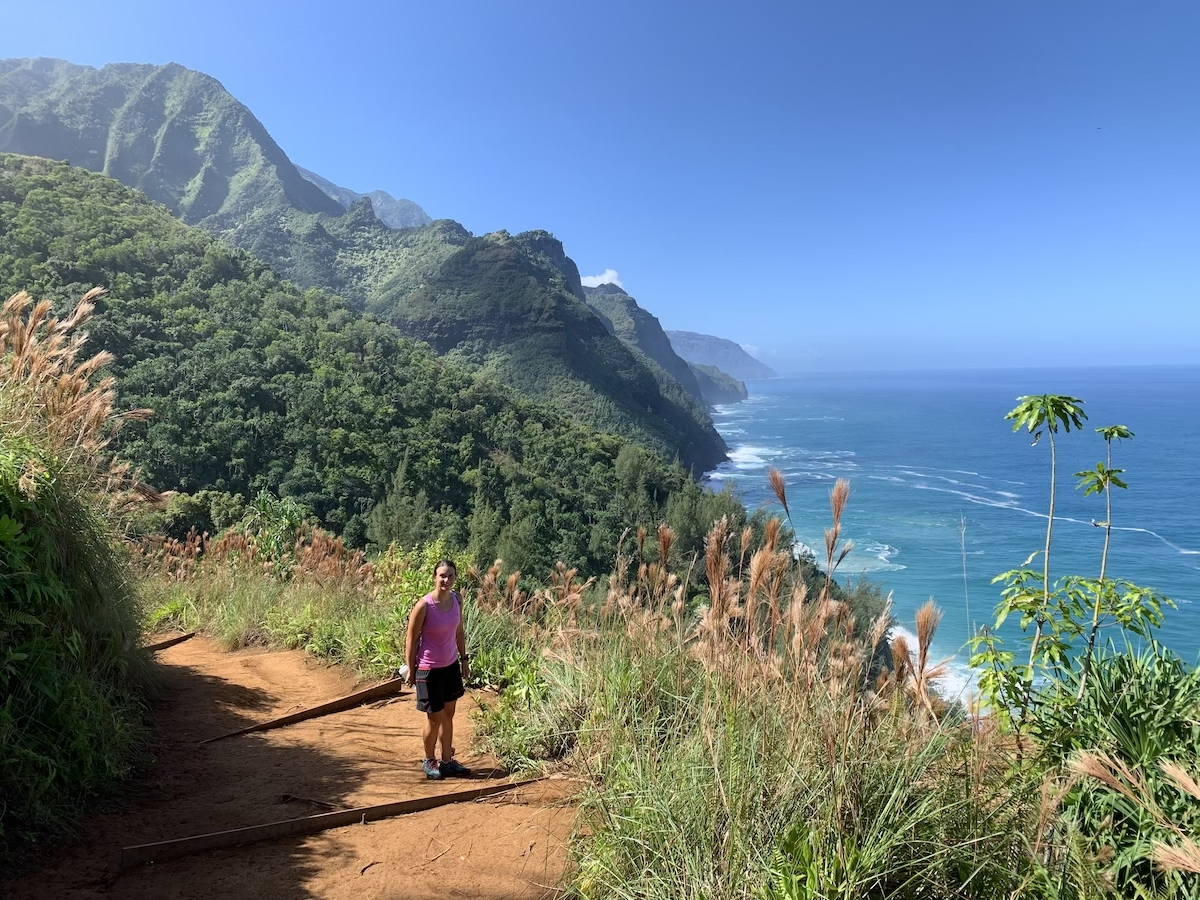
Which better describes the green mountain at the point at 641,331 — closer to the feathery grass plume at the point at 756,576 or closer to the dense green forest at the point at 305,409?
the dense green forest at the point at 305,409

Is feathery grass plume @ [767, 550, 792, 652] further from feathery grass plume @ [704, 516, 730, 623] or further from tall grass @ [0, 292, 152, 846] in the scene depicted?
tall grass @ [0, 292, 152, 846]

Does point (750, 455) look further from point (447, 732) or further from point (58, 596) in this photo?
point (58, 596)

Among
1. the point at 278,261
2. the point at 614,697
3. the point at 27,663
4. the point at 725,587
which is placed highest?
the point at 278,261

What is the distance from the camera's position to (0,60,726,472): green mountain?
299ft

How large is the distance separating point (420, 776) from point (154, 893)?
56.3 inches

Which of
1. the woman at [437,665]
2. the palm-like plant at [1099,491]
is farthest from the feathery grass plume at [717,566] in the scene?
the woman at [437,665]

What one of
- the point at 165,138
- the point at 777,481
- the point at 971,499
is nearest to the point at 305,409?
the point at 777,481

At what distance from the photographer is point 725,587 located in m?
2.86

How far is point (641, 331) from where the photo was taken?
611 ft

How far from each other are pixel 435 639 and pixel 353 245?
14274 cm

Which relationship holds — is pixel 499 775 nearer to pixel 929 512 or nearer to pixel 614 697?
pixel 614 697

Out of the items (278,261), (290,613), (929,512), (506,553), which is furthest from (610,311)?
(290,613)

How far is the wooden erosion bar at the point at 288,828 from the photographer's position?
2.68 m

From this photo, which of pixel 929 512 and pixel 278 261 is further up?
pixel 278 261
